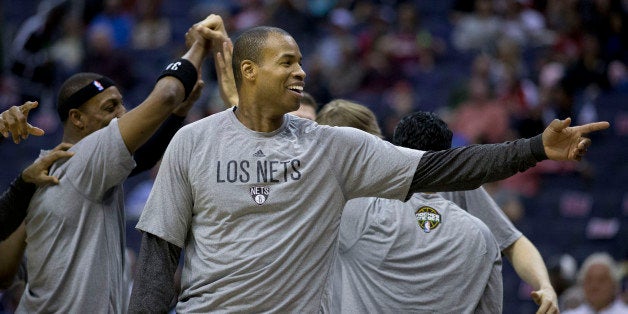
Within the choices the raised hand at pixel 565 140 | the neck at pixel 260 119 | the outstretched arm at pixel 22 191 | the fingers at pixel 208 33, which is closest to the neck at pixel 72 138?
the outstretched arm at pixel 22 191

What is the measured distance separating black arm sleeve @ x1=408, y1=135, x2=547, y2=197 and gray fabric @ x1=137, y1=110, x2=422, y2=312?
0.07 metres

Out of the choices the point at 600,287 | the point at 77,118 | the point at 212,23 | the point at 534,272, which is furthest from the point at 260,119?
the point at 600,287

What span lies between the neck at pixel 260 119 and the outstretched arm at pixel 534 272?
1385 mm

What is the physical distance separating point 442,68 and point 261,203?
9483 millimetres

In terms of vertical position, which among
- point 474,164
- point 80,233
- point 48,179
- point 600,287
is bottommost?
point 600,287

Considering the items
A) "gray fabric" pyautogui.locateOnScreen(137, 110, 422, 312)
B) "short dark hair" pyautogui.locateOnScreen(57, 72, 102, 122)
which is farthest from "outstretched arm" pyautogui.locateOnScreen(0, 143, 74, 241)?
"gray fabric" pyautogui.locateOnScreen(137, 110, 422, 312)

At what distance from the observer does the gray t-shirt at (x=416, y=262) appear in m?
4.56

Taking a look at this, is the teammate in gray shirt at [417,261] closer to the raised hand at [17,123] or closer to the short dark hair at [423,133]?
the short dark hair at [423,133]

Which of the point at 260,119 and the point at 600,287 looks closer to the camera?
the point at 260,119

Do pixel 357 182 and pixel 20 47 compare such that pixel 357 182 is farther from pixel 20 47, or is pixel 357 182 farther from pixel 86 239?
pixel 20 47

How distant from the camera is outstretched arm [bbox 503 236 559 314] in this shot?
4484 millimetres

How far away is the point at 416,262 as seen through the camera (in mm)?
4578

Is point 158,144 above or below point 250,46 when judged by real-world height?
below

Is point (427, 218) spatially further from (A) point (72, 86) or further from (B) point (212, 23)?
(A) point (72, 86)
